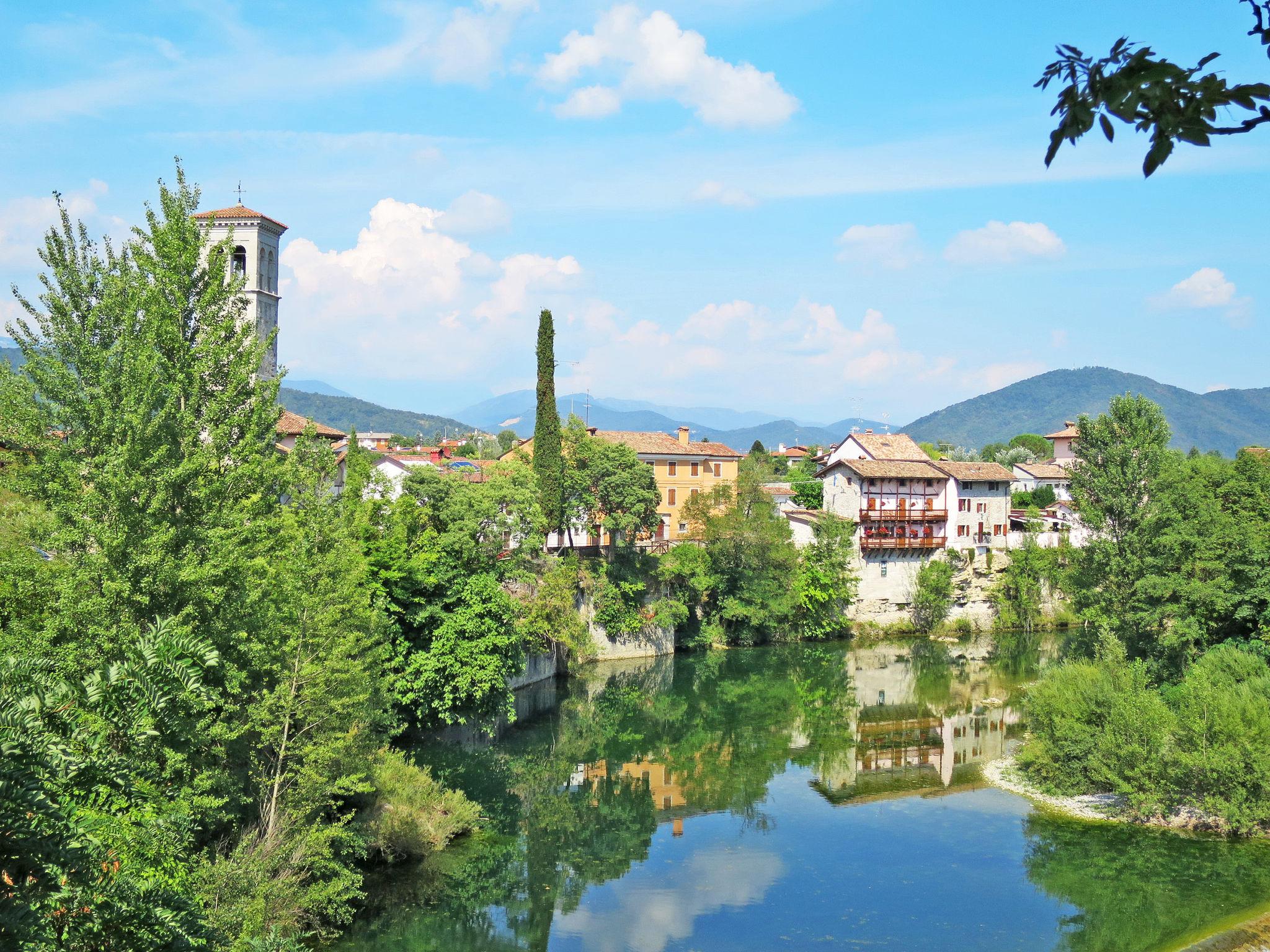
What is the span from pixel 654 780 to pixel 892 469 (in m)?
35.3

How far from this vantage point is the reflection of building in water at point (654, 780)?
29.8 metres

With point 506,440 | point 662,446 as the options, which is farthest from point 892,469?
point 506,440

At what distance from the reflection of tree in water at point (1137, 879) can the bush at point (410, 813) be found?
46.8 ft

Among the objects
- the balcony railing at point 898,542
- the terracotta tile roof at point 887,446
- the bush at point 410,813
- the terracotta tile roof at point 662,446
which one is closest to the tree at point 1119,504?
the balcony railing at point 898,542

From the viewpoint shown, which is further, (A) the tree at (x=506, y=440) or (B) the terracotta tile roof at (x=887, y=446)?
(A) the tree at (x=506, y=440)

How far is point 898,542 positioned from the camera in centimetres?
6094

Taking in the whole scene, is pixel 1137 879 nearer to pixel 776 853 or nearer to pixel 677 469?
pixel 776 853

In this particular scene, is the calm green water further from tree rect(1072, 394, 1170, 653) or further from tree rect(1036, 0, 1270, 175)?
tree rect(1036, 0, 1270, 175)

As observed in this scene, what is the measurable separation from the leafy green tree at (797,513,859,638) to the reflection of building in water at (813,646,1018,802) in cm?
493

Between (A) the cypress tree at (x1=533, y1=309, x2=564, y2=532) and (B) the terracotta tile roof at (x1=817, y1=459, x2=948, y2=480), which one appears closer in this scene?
(A) the cypress tree at (x1=533, y1=309, x2=564, y2=532)

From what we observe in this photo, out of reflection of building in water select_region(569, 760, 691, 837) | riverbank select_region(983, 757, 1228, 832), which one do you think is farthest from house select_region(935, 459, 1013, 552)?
reflection of building in water select_region(569, 760, 691, 837)

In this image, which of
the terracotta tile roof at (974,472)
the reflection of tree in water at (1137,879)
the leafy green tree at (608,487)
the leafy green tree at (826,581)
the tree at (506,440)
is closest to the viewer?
the reflection of tree in water at (1137,879)

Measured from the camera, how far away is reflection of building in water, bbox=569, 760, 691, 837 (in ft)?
97.7

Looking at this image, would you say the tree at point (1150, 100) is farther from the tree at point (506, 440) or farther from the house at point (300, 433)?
the tree at point (506, 440)
